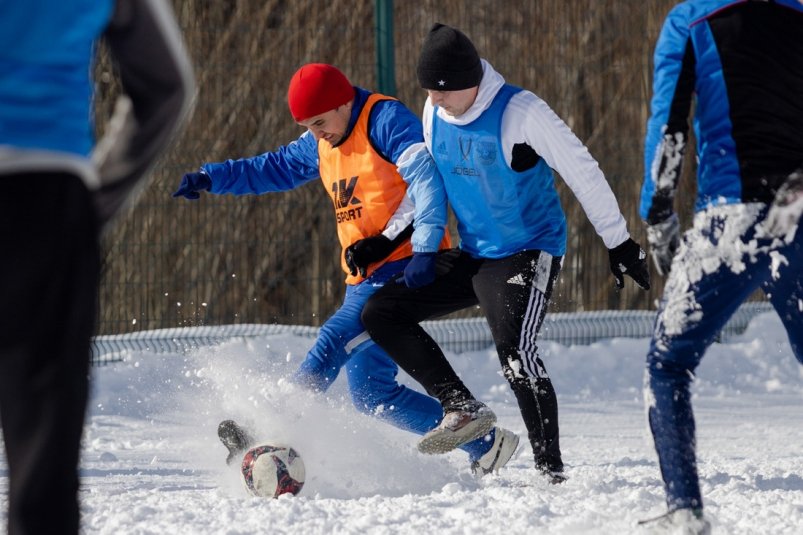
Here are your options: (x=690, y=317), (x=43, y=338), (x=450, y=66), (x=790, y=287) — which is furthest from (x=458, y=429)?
(x=43, y=338)

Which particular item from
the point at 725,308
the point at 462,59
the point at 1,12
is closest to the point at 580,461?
the point at 462,59

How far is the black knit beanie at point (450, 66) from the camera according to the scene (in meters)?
4.78

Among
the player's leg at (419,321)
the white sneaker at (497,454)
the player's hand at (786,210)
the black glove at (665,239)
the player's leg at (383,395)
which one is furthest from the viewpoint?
the player's leg at (383,395)

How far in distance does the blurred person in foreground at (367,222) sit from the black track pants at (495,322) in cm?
17

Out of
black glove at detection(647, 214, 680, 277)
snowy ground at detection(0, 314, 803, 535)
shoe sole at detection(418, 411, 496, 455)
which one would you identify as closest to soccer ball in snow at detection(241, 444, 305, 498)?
snowy ground at detection(0, 314, 803, 535)

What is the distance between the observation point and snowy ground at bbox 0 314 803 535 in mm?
4043

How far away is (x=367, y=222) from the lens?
5195 mm

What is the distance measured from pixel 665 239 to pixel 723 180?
25 centimetres

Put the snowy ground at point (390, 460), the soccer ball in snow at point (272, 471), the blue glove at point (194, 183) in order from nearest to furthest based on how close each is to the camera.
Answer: the snowy ground at point (390, 460) → the soccer ball in snow at point (272, 471) → the blue glove at point (194, 183)

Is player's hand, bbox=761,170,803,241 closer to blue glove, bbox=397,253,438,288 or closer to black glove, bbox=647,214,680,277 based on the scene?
black glove, bbox=647,214,680,277

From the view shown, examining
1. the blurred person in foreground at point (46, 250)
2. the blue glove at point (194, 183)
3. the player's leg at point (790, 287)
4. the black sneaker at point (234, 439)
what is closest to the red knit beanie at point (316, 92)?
the blue glove at point (194, 183)

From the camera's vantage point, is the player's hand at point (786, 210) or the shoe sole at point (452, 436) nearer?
the player's hand at point (786, 210)

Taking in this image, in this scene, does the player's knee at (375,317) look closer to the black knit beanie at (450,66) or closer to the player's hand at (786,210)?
the black knit beanie at (450,66)

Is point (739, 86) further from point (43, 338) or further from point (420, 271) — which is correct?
point (43, 338)
